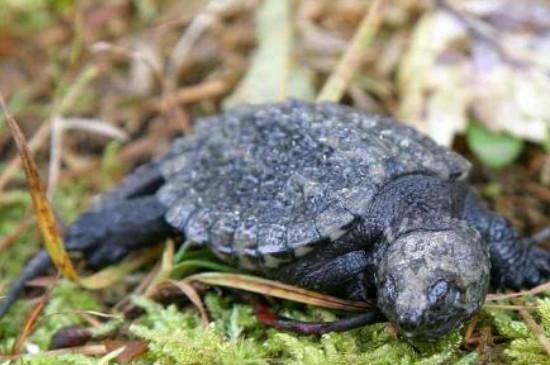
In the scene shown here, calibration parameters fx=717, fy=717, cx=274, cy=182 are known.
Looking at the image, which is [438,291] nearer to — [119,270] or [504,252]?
[504,252]

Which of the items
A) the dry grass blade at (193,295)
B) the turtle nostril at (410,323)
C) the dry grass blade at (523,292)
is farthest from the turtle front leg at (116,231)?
the dry grass blade at (523,292)

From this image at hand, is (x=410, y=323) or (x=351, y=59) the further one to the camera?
(x=351, y=59)

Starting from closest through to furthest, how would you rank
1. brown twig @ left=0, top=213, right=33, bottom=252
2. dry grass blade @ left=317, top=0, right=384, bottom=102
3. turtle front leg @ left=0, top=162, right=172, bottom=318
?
turtle front leg @ left=0, top=162, right=172, bottom=318
brown twig @ left=0, top=213, right=33, bottom=252
dry grass blade @ left=317, top=0, right=384, bottom=102

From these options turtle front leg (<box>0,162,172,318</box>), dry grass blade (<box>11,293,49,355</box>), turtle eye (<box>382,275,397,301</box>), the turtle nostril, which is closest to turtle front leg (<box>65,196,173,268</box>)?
turtle front leg (<box>0,162,172,318</box>)

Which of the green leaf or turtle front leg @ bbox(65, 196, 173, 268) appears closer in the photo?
turtle front leg @ bbox(65, 196, 173, 268)

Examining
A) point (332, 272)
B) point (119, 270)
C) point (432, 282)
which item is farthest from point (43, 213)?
point (432, 282)

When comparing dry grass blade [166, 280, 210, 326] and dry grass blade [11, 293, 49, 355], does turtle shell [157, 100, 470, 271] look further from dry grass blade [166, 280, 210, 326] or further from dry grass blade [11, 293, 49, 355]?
dry grass blade [11, 293, 49, 355]

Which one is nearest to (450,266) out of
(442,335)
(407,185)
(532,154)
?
(442,335)
